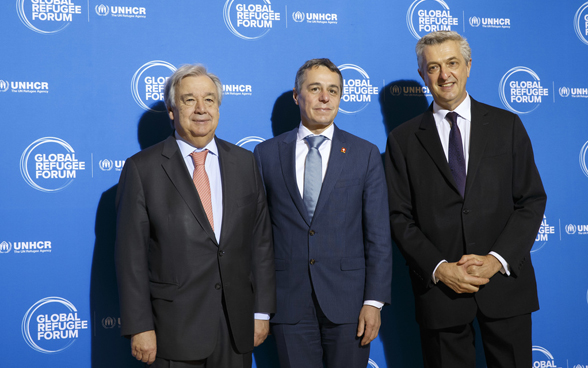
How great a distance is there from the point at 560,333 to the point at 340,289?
186 cm

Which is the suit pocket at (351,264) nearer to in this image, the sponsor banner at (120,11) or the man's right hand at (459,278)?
the man's right hand at (459,278)

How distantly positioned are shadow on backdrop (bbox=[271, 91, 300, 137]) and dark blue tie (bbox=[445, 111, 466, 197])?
0.96 metres

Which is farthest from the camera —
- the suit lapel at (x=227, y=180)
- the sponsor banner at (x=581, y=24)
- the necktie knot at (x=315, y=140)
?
the sponsor banner at (x=581, y=24)

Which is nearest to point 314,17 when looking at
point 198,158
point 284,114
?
point 284,114

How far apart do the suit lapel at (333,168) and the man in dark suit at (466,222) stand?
31 cm

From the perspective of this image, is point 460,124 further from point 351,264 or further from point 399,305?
point 399,305

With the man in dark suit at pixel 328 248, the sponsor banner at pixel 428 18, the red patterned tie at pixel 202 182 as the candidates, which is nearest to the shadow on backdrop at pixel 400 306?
the sponsor banner at pixel 428 18

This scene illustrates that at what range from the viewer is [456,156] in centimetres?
232

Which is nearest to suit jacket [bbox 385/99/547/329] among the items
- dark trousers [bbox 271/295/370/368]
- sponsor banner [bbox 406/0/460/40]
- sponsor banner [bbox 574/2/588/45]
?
dark trousers [bbox 271/295/370/368]

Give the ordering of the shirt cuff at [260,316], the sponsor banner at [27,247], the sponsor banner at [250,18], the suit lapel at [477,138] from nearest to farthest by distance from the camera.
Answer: the shirt cuff at [260,316] → the suit lapel at [477,138] → the sponsor banner at [27,247] → the sponsor banner at [250,18]

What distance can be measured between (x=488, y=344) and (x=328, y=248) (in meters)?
0.91

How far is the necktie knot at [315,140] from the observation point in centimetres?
236

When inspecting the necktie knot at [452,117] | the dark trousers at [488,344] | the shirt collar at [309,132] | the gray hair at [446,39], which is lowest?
the dark trousers at [488,344]

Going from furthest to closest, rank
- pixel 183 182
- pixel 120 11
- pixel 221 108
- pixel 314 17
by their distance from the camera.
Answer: pixel 314 17
pixel 221 108
pixel 120 11
pixel 183 182
